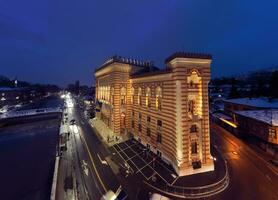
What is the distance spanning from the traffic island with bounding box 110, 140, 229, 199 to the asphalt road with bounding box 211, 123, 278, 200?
3.96ft

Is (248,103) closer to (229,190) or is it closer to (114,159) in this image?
(229,190)

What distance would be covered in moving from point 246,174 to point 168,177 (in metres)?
11.6

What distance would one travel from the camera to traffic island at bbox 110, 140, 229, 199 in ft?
69.9

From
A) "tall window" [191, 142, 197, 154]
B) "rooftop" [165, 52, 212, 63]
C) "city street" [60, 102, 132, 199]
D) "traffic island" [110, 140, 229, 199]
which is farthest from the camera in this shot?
"tall window" [191, 142, 197, 154]

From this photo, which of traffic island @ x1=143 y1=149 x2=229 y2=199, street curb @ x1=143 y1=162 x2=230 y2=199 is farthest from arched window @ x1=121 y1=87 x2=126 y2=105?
street curb @ x1=143 y1=162 x2=230 y2=199

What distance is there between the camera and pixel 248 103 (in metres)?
48.5

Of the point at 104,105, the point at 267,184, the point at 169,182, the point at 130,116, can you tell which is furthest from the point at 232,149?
the point at 104,105

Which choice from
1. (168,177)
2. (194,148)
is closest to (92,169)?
(168,177)

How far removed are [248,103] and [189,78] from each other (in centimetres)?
3242

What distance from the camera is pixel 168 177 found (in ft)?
79.3

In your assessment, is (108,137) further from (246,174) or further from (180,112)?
(246,174)

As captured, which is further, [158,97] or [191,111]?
[158,97]

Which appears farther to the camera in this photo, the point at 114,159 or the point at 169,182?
the point at 114,159

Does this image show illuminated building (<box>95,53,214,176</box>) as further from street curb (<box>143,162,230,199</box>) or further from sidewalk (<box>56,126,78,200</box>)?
sidewalk (<box>56,126,78,200</box>)
